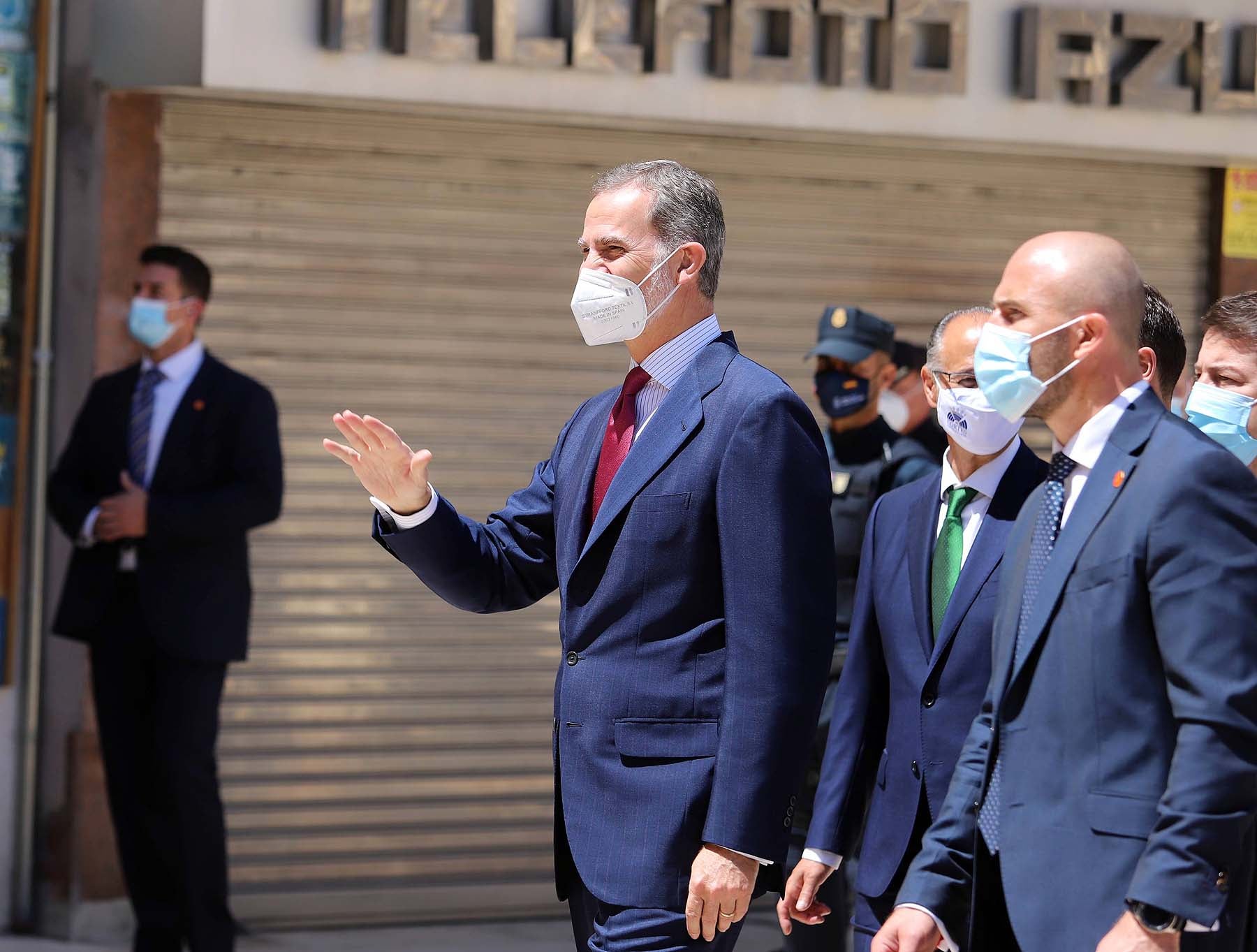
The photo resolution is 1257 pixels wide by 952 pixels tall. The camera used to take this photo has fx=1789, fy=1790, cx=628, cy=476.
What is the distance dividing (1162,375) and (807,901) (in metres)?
1.30

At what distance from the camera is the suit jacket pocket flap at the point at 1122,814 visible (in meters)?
2.59

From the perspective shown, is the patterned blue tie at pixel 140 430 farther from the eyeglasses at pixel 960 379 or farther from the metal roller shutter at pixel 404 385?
the eyeglasses at pixel 960 379

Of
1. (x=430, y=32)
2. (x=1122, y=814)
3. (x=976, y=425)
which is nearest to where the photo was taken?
(x=1122, y=814)

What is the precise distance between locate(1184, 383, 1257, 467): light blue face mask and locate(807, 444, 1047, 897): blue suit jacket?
1.15 ft

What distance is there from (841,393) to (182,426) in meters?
2.15

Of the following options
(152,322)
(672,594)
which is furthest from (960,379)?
(152,322)

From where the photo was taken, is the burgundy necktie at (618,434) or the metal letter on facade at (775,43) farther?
the metal letter on facade at (775,43)

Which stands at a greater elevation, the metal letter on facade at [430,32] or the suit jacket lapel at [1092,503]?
the metal letter on facade at [430,32]

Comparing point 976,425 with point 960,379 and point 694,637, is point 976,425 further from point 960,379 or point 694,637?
point 694,637

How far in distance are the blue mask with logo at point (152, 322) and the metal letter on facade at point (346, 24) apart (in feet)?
3.45

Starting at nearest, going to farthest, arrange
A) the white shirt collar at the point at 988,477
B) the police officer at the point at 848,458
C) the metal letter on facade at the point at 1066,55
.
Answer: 1. the white shirt collar at the point at 988,477
2. the police officer at the point at 848,458
3. the metal letter on facade at the point at 1066,55

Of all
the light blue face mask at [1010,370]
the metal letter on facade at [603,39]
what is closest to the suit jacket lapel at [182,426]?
the metal letter on facade at [603,39]

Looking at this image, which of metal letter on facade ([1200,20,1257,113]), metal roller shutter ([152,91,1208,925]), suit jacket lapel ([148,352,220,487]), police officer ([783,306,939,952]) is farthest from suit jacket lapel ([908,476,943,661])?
metal letter on facade ([1200,20,1257,113])

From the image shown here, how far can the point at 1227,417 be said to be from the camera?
375cm
